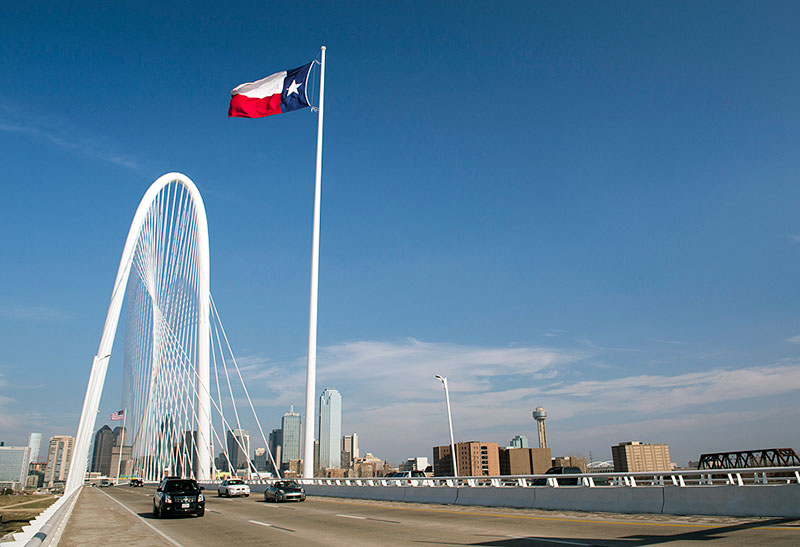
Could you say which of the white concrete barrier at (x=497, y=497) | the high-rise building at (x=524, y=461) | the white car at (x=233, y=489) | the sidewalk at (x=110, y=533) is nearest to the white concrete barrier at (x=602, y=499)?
the white concrete barrier at (x=497, y=497)

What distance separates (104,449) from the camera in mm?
168500

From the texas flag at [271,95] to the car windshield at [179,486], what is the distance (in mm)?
23428

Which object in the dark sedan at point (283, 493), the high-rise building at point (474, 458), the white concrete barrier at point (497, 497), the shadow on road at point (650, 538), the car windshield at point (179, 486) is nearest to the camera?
the shadow on road at point (650, 538)

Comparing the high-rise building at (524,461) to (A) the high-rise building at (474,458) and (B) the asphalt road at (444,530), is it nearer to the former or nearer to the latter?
(A) the high-rise building at (474,458)

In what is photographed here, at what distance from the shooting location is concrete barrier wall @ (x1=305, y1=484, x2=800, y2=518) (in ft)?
46.9

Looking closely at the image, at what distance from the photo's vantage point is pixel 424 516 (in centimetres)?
1986

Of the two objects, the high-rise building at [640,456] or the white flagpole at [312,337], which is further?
the high-rise building at [640,456]

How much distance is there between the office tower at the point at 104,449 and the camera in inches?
6565

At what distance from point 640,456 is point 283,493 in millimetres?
90727

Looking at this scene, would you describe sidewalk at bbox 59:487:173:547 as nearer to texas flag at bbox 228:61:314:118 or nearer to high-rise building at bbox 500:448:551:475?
texas flag at bbox 228:61:314:118

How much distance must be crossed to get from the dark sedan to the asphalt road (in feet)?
36.6

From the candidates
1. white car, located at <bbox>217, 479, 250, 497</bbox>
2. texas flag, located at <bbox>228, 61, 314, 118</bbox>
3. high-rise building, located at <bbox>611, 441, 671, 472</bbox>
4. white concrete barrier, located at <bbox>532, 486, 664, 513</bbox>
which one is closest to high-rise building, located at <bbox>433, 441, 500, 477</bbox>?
high-rise building, located at <bbox>611, 441, 671, 472</bbox>

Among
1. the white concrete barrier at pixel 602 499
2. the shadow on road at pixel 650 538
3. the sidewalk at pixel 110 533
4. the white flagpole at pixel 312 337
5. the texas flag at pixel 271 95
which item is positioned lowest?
the sidewalk at pixel 110 533

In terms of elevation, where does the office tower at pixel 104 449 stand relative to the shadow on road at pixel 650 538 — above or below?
above
